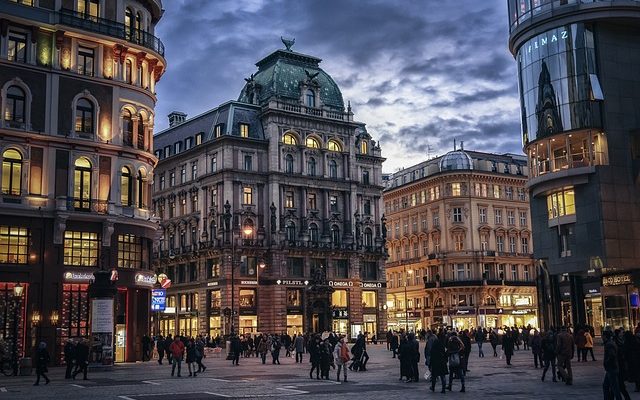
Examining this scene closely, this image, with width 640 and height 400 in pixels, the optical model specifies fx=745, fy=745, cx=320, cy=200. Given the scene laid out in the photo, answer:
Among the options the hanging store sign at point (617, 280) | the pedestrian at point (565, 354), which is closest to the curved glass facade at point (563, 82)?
the hanging store sign at point (617, 280)

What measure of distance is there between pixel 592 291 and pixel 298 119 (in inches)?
1701

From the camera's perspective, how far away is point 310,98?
303 ft

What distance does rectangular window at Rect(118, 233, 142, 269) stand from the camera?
47.8 metres

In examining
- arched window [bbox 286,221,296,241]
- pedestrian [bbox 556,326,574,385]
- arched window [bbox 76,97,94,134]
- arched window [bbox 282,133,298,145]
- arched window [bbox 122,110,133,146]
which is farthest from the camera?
arched window [bbox 282,133,298,145]

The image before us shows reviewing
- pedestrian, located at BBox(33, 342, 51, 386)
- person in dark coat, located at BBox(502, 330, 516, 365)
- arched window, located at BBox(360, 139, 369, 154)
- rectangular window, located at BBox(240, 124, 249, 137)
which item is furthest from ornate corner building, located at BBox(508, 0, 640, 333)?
pedestrian, located at BBox(33, 342, 51, 386)

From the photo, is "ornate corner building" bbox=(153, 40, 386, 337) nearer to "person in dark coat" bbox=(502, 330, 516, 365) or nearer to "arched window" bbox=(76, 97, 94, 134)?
"arched window" bbox=(76, 97, 94, 134)

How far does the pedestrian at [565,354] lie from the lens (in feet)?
88.1

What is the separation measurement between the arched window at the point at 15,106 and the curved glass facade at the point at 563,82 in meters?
38.8

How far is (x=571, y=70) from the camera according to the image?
58625 mm

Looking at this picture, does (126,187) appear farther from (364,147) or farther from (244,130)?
(364,147)

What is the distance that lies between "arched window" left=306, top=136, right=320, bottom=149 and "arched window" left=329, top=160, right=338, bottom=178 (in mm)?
2841

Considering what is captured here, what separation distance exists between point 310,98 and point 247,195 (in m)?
15.1

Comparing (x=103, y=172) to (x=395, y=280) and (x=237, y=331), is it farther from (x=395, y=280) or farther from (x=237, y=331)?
(x=395, y=280)

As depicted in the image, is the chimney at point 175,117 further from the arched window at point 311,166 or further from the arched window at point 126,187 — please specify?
the arched window at point 126,187
